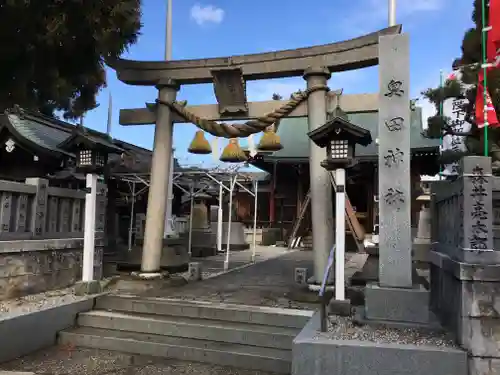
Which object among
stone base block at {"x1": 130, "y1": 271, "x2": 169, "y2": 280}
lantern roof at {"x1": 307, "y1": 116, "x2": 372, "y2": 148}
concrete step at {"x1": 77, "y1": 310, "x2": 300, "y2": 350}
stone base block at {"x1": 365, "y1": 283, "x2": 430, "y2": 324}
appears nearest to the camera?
stone base block at {"x1": 365, "y1": 283, "x2": 430, "y2": 324}

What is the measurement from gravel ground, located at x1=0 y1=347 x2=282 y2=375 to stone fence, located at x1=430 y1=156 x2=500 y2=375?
2.69 metres

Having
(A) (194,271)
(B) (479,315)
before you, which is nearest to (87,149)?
(A) (194,271)

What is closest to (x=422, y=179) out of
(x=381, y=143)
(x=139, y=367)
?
(x=381, y=143)

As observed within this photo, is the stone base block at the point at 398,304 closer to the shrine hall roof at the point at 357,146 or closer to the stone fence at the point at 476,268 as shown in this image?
the stone fence at the point at 476,268

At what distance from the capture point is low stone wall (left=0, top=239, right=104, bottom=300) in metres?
7.31

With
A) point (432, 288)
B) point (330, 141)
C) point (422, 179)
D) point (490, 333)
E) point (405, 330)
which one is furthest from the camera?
point (422, 179)

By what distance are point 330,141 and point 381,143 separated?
888mm

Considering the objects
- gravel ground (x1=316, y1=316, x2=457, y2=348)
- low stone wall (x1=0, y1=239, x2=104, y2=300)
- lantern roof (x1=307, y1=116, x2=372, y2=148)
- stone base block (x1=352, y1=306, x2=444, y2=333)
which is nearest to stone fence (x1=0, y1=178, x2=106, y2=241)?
low stone wall (x1=0, y1=239, x2=104, y2=300)

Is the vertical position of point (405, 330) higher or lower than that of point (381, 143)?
lower

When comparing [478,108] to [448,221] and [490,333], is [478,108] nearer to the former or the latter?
[448,221]

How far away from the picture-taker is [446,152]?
13.9m

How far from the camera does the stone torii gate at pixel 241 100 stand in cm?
860

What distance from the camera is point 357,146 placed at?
23.1 metres

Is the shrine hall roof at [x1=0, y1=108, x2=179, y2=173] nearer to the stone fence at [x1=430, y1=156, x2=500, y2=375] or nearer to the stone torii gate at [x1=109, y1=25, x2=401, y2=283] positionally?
the stone torii gate at [x1=109, y1=25, x2=401, y2=283]
